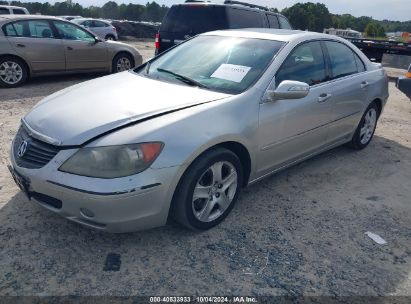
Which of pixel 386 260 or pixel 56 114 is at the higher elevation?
pixel 56 114

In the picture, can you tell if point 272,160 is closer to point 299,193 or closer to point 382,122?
point 299,193

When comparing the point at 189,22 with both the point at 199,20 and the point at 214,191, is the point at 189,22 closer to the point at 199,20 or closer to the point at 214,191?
the point at 199,20

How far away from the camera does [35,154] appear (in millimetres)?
2732

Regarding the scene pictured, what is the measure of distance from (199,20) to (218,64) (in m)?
4.36

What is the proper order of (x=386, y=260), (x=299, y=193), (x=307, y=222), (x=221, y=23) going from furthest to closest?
(x=221, y=23) → (x=299, y=193) → (x=307, y=222) → (x=386, y=260)

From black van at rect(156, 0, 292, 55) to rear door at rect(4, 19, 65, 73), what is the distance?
91.2 inches

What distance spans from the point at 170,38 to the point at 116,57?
7.37 feet

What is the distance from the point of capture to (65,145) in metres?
2.61

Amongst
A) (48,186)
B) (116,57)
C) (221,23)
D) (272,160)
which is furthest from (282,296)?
(116,57)

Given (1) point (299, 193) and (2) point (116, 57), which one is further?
(2) point (116, 57)

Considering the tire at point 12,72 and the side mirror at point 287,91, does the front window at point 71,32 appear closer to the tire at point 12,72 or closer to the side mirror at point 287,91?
the tire at point 12,72

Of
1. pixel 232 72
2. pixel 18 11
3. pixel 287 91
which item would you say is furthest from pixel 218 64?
pixel 18 11

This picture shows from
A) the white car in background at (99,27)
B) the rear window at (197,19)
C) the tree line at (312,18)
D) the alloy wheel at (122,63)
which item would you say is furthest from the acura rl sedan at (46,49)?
the tree line at (312,18)

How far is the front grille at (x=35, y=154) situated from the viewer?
265 cm
